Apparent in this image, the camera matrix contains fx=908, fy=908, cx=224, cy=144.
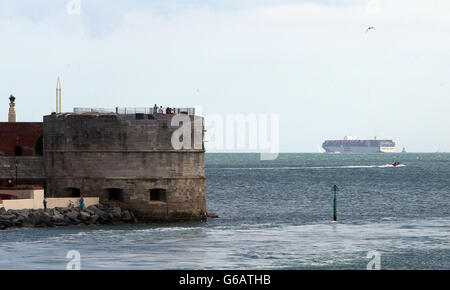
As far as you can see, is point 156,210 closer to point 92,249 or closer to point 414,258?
point 92,249

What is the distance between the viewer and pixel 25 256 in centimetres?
3900

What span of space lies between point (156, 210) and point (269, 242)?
9.25 metres

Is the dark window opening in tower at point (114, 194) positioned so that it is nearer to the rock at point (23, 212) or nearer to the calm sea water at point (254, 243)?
the calm sea water at point (254, 243)

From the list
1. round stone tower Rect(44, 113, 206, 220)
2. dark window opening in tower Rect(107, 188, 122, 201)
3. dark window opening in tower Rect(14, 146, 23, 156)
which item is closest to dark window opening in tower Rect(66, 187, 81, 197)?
round stone tower Rect(44, 113, 206, 220)

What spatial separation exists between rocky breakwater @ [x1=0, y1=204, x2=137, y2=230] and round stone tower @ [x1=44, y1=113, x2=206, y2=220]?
38.0 inches

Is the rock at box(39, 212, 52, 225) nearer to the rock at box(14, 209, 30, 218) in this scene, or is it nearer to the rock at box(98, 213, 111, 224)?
the rock at box(14, 209, 30, 218)

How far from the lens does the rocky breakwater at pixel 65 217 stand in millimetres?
49531

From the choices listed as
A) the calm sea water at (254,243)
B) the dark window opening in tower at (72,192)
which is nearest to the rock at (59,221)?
the calm sea water at (254,243)

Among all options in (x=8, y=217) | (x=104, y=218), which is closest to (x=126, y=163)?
(x=104, y=218)

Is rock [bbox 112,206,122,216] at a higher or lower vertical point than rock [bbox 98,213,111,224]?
higher

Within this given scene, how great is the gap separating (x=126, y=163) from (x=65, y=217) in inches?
194

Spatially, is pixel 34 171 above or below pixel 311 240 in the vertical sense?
above

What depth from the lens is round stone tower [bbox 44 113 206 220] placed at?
175 ft
